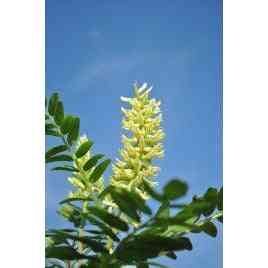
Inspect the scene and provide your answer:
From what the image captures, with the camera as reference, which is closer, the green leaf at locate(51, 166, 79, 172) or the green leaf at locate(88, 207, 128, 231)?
the green leaf at locate(88, 207, 128, 231)

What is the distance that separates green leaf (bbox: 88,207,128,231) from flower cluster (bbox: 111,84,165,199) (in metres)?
0.09

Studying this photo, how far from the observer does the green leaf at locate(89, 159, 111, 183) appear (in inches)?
→ 19.7

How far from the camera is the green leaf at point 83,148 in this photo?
20.0 inches

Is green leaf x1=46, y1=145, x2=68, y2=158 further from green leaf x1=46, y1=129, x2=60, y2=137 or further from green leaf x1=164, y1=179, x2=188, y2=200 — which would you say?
green leaf x1=164, y1=179, x2=188, y2=200

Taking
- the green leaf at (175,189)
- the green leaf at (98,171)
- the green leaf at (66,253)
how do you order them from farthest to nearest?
the green leaf at (98,171), the green leaf at (66,253), the green leaf at (175,189)

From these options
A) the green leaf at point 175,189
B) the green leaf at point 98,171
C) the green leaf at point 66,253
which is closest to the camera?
the green leaf at point 175,189

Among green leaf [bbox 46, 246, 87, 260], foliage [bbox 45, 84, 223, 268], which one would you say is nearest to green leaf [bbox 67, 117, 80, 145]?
foliage [bbox 45, 84, 223, 268]

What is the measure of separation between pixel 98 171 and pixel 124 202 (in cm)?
16

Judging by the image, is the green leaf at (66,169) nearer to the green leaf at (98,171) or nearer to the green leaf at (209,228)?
the green leaf at (98,171)

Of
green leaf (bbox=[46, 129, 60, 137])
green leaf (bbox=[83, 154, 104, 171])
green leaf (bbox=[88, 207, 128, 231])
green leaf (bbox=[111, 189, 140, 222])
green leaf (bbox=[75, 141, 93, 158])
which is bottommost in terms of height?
green leaf (bbox=[88, 207, 128, 231])

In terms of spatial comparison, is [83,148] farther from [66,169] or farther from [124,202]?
[124,202]

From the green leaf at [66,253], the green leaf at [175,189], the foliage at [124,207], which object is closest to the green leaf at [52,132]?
the foliage at [124,207]

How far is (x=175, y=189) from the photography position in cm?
27
